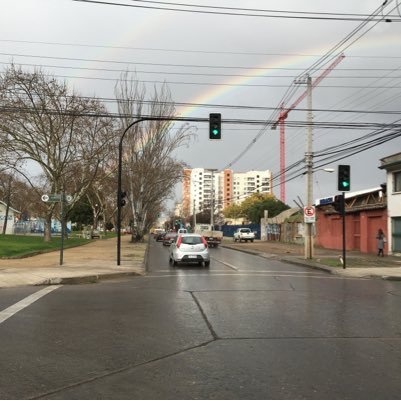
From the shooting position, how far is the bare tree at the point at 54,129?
3634cm

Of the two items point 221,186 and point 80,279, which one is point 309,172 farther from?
point 221,186

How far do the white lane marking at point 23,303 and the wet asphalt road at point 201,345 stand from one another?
218 millimetres

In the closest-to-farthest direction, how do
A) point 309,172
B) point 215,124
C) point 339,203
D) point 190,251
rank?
1. point 215,124
2. point 339,203
3. point 190,251
4. point 309,172

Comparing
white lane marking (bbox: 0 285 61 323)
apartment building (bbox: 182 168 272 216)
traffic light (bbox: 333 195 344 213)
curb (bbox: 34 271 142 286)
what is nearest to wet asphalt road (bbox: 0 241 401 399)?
white lane marking (bbox: 0 285 61 323)

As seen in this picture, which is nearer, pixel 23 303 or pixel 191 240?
pixel 23 303

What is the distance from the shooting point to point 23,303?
11227 millimetres

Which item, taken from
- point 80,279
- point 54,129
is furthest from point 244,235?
point 80,279

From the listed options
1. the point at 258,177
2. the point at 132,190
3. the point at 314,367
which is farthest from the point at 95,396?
the point at 258,177

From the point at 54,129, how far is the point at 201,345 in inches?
1401

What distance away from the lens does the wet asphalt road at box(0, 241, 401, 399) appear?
5340 millimetres

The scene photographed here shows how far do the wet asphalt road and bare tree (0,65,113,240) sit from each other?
1025 inches

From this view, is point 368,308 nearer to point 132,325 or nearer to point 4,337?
point 132,325

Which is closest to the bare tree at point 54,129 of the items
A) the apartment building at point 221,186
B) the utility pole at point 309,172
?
the utility pole at point 309,172

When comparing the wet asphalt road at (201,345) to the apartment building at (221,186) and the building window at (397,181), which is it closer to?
the building window at (397,181)
